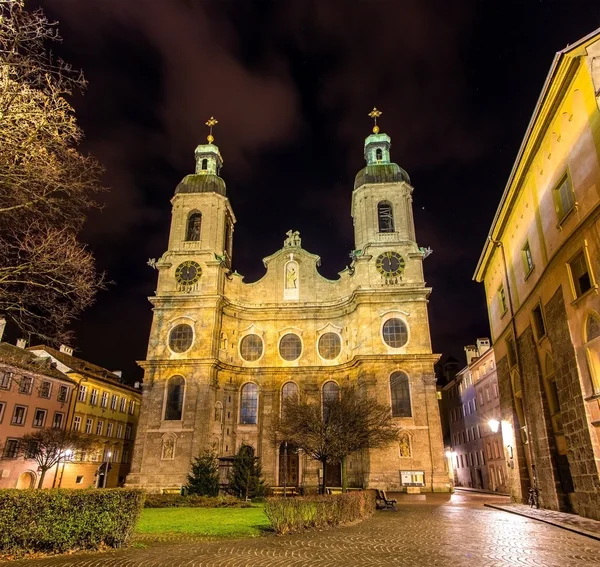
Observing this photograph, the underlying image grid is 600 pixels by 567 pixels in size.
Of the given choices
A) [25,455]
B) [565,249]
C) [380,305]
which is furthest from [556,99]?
[25,455]

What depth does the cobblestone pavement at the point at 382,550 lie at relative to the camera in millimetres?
8586

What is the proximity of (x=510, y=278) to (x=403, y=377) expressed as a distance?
603 inches

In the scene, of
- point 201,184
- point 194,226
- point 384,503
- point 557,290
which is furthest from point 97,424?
point 557,290

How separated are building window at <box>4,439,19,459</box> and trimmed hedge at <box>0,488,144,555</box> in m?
30.1

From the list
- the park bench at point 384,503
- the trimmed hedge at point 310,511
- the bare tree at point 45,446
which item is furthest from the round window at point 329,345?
the trimmed hedge at point 310,511

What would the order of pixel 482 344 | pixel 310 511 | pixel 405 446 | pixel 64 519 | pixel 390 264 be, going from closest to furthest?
1. pixel 64 519
2. pixel 310 511
3. pixel 405 446
4. pixel 390 264
5. pixel 482 344

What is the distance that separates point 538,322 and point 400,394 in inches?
710

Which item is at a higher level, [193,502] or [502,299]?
[502,299]

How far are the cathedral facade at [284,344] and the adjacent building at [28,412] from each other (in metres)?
8.49

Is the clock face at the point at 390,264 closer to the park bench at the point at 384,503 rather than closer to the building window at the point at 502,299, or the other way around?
the building window at the point at 502,299

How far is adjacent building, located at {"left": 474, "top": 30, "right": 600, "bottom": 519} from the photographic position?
1322cm

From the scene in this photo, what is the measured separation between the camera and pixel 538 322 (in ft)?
59.9

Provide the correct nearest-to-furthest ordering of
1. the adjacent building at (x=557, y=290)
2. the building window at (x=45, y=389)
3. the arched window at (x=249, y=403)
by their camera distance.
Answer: the adjacent building at (x=557, y=290) < the building window at (x=45, y=389) < the arched window at (x=249, y=403)

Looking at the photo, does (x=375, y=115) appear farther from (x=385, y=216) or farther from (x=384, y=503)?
(x=384, y=503)
